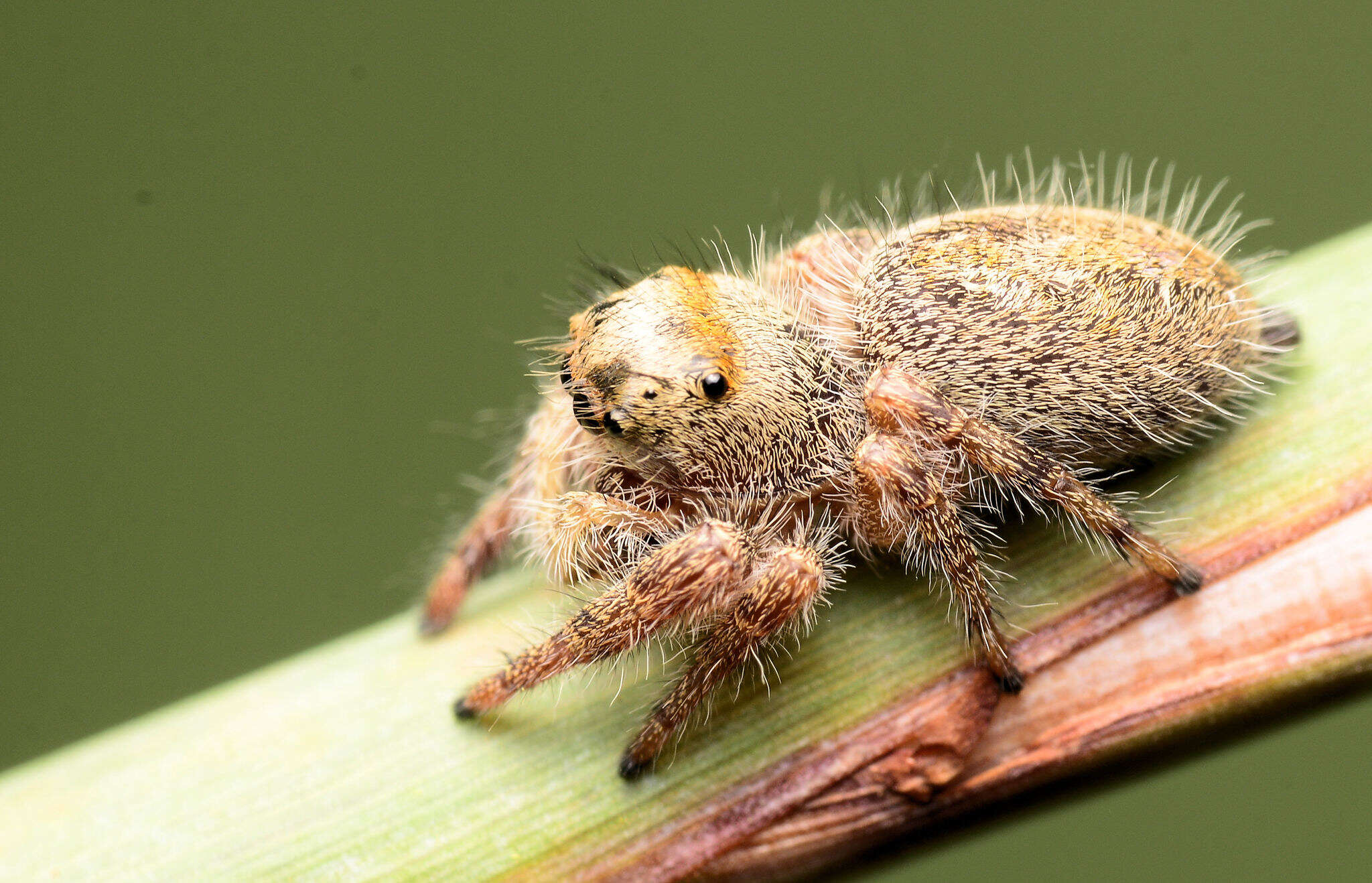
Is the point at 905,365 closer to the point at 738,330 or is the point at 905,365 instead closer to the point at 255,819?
the point at 738,330

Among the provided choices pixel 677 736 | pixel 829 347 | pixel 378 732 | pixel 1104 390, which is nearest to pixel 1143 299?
pixel 1104 390

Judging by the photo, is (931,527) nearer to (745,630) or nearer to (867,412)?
(867,412)

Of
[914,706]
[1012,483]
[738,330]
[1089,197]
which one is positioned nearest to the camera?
[914,706]

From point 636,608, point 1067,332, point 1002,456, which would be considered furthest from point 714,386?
point 1067,332

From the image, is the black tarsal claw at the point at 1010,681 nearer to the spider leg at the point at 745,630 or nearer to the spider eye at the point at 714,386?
the spider leg at the point at 745,630

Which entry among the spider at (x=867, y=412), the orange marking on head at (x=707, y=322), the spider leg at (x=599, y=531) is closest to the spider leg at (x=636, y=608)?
the spider at (x=867, y=412)

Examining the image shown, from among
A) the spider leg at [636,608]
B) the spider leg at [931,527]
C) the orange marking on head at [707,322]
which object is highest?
the orange marking on head at [707,322]
